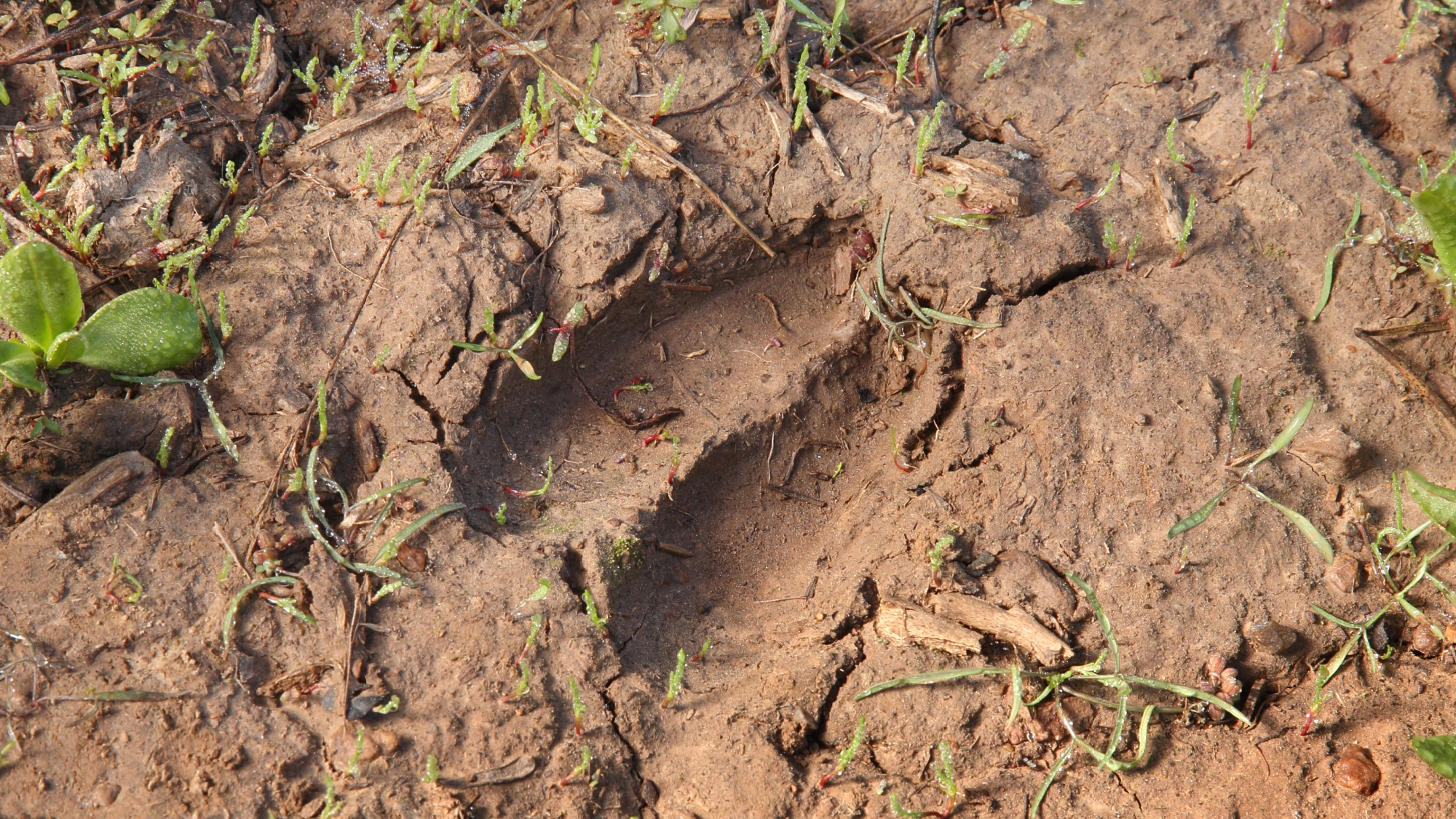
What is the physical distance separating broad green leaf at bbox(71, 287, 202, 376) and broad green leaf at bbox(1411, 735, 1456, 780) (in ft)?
10.7

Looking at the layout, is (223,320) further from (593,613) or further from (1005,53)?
(1005,53)

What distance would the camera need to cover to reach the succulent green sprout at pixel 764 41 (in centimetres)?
296

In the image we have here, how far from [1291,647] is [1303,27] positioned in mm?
2104

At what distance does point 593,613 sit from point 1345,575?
200 cm

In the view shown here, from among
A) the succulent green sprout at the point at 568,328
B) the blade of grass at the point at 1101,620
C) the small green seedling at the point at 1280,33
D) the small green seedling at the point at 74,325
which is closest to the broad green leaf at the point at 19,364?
the small green seedling at the point at 74,325

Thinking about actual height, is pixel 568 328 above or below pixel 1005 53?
below

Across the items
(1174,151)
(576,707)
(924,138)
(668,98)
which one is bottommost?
(576,707)

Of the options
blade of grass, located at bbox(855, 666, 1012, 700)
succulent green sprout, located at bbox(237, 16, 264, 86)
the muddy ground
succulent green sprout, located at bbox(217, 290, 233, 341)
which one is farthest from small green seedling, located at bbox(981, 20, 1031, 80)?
succulent green sprout, located at bbox(217, 290, 233, 341)

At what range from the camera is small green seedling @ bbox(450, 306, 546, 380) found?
257cm

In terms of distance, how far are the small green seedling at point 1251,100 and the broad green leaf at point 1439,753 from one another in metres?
1.77

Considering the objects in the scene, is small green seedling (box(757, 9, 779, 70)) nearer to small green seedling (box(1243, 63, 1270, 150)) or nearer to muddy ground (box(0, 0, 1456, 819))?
muddy ground (box(0, 0, 1456, 819))

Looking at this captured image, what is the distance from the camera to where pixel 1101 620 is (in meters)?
2.36

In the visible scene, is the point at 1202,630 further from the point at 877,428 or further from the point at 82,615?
the point at 82,615

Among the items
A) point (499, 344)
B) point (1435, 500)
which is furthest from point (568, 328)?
point (1435, 500)
